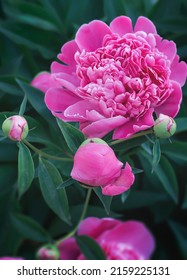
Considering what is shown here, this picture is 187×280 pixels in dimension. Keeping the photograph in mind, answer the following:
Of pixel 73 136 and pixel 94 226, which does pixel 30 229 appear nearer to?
pixel 94 226

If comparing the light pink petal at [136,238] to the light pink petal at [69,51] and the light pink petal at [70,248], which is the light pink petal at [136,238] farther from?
the light pink petal at [69,51]

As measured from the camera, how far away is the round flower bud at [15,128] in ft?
2.45

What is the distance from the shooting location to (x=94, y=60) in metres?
0.83

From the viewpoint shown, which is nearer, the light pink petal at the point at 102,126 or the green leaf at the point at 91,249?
the light pink petal at the point at 102,126

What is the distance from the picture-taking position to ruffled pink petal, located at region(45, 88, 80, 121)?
33.2 inches

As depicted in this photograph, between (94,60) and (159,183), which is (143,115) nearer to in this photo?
(94,60)

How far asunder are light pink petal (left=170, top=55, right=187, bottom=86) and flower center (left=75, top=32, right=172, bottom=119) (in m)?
0.03

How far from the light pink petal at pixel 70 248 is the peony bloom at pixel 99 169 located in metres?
0.33

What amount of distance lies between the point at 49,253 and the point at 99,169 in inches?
12.7

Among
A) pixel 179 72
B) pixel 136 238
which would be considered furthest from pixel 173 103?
pixel 136 238

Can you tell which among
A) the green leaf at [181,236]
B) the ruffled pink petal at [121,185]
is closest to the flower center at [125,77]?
the ruffled pink petal at [121,185]

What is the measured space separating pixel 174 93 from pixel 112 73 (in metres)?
0.10

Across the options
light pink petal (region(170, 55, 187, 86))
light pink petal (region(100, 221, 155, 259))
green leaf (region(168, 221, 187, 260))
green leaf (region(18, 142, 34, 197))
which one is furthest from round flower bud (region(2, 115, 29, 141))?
green leaf (region(168, 221, 187, 260))

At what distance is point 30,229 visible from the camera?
3.46ft
